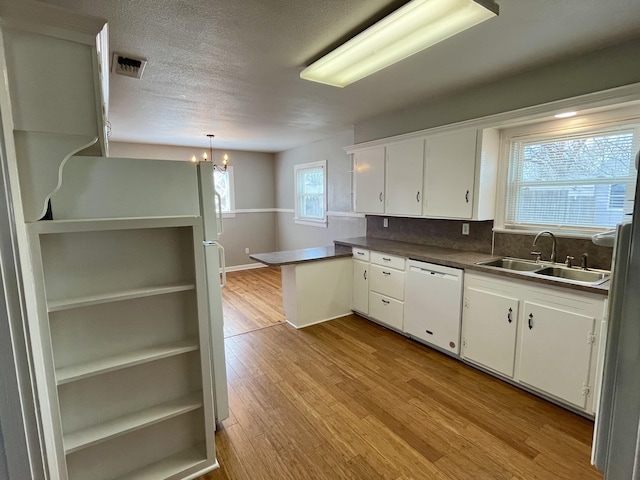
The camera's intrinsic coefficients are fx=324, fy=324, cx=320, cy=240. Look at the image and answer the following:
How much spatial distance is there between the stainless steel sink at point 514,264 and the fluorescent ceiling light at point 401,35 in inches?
70.6

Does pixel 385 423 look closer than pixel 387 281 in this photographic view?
Yes

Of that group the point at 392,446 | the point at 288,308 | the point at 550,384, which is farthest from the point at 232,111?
the point at 550,384

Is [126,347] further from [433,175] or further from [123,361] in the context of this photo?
[433,175]

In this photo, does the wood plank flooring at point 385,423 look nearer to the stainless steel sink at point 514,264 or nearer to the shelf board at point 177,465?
the shelf board at point 177,465

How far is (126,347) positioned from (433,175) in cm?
295

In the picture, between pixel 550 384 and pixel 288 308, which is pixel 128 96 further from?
pixel 550 384

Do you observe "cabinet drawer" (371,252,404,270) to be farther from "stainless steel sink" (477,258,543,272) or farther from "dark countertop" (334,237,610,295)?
"stainless steel sink" (477,258,543,272)

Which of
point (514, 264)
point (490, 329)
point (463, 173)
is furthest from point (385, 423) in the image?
point (463, 173)

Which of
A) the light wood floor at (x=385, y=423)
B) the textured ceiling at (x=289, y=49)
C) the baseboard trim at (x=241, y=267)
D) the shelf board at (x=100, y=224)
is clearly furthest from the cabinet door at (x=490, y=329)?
the baseboard trim at (x=241, y=267)

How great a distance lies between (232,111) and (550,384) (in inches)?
150

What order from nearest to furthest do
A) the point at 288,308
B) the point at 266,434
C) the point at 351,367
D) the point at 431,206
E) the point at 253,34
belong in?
the point at 253,34, the point at 266,434, the point at 351,367, the point at 431,206, the point at 288,308

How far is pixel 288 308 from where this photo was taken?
12.7 feet

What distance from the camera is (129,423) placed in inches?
63.2

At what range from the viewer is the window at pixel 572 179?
2373mm
